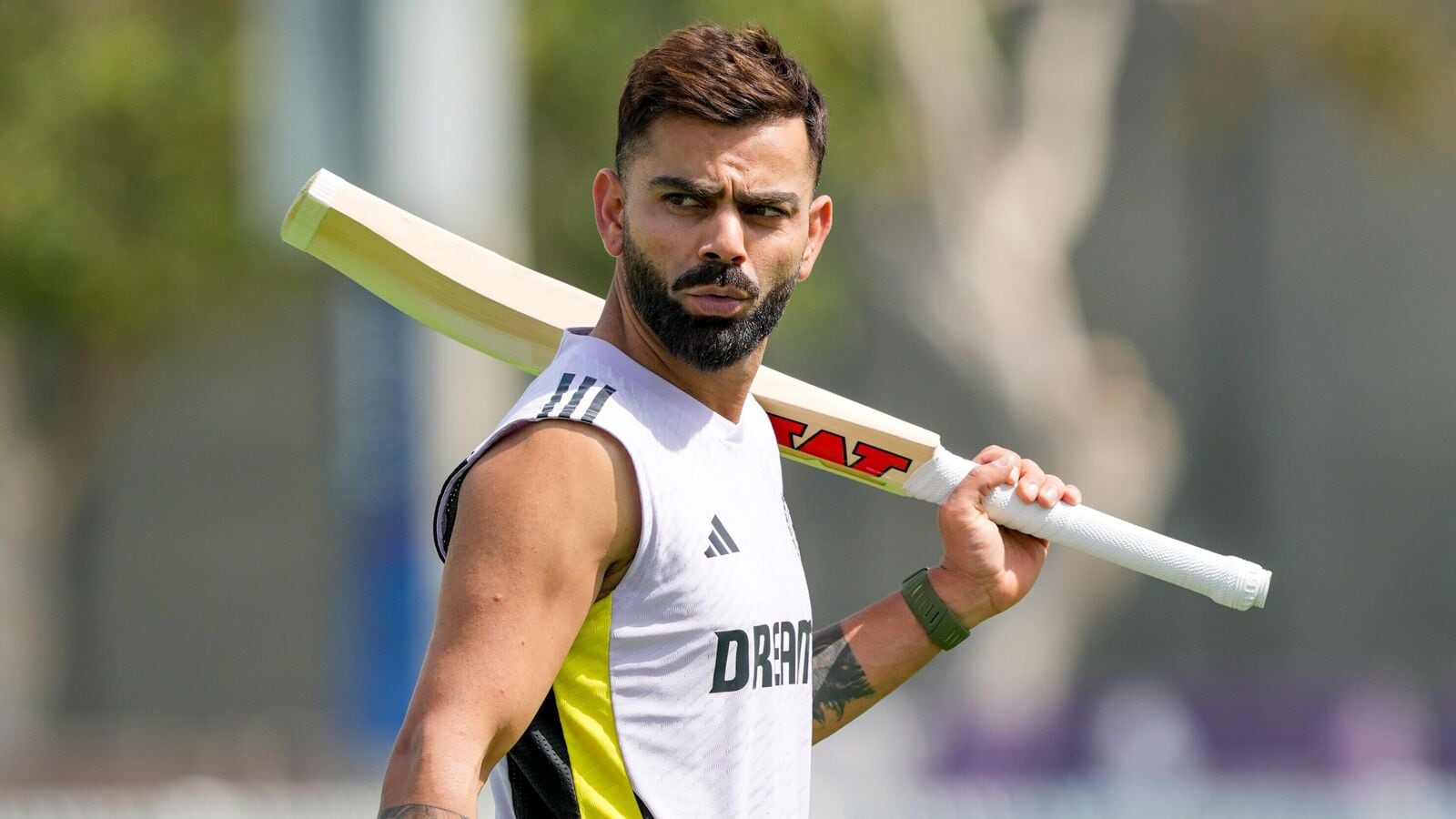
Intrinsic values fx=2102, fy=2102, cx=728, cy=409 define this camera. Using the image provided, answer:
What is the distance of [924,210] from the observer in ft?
53.8

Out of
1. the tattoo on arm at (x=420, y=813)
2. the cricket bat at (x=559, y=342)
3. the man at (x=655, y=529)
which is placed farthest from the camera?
the cricket bat at (x=559, y=342)

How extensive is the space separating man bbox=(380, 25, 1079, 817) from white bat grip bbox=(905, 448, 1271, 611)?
1.86 ft

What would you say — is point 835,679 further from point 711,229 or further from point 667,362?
point 711,229

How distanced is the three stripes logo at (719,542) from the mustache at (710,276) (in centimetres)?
35

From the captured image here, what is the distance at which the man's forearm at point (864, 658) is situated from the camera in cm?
375

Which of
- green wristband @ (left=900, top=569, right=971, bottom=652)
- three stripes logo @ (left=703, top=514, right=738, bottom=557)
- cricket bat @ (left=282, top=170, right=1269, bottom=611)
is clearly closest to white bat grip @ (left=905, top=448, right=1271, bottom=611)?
cricket bat @ (left=282, top=170, right=1269, bottom=611)

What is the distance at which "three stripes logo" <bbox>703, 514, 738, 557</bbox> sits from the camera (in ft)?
9.96

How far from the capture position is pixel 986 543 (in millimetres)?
3773

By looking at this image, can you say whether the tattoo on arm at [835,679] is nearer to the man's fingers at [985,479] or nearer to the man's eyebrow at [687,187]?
the man's fingers at [985,479]

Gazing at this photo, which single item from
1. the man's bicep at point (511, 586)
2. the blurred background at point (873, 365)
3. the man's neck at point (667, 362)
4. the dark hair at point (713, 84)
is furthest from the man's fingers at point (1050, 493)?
→ the blurred background at point (873, 365)

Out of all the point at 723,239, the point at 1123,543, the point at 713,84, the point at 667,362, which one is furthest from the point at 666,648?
the point at 1123,543

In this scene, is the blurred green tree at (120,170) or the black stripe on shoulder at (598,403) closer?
the black stripe on shoulder at (598,403)

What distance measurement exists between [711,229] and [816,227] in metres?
0.33

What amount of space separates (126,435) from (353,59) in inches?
582
